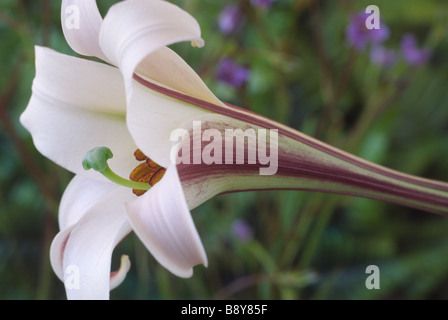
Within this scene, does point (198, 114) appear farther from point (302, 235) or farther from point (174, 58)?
point (302, 235)

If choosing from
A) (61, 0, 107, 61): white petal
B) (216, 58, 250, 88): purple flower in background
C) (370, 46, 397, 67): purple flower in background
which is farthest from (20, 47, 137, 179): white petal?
(370, 46, 397, 67): purple flower in background

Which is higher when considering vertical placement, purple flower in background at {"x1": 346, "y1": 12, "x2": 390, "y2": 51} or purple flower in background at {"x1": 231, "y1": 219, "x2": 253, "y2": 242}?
purple flower in background at {"x1": 346, "y1": 12, "x2": 390, "y2": 51}


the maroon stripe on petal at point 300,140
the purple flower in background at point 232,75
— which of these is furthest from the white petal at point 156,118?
the purple flower in background at point 232,75

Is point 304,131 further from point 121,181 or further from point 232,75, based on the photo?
point 121,181

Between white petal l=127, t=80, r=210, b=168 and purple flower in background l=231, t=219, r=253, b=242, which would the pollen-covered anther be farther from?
purple flower in background l=231, t=219, r=253, b=242

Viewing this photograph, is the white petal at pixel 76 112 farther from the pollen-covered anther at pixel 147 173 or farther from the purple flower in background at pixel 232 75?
the purple flower in background at pixel 232 75

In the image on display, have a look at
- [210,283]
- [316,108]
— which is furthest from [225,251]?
[316,108]
